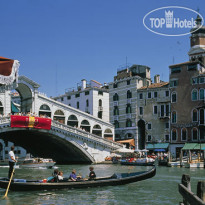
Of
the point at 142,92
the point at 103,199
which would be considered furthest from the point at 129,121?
the point at 103,199

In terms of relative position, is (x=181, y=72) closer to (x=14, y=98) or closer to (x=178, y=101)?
(x=178, y=101)

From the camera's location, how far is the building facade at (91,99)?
55.6 meters

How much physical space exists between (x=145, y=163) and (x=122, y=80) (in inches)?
678

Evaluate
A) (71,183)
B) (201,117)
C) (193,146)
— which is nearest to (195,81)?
(201,117)

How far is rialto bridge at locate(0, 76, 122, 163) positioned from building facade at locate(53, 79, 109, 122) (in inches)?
228

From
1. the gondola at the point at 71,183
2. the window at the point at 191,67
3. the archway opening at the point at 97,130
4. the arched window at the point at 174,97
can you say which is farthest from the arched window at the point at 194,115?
the gondola at the point at 71,183

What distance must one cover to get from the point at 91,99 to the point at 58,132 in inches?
586

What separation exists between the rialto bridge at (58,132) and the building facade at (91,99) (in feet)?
19.0

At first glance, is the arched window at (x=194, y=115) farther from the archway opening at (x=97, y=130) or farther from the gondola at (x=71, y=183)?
the gondola at (x=71, y=183)

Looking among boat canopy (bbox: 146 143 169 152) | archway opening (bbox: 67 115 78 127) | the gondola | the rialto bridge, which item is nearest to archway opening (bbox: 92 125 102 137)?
the rialto bridge

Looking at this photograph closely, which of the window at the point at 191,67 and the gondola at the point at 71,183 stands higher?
the window at the point at 191,67

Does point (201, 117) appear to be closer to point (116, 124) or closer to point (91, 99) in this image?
point (116, 124)

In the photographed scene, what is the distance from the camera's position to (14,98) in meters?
72.2

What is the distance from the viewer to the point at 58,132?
136ft
